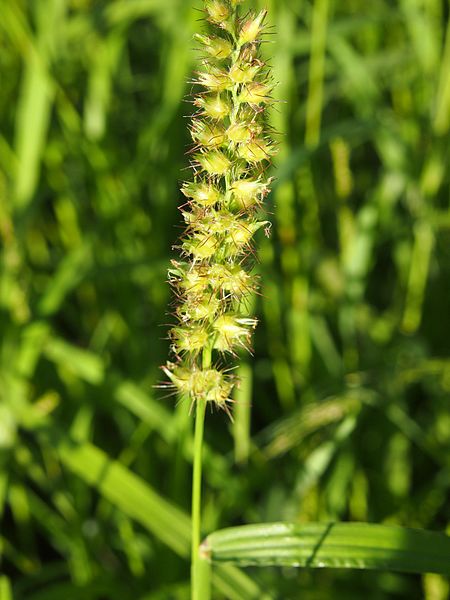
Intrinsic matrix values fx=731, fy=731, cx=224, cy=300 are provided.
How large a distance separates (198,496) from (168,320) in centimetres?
194

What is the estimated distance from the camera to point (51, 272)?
11.5 ft

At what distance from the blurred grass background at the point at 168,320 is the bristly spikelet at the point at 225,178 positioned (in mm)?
1148

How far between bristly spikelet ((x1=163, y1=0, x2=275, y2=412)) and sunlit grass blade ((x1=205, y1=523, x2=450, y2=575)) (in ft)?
1.73

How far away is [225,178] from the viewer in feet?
3.75

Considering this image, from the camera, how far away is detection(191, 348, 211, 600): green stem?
1.23 meters

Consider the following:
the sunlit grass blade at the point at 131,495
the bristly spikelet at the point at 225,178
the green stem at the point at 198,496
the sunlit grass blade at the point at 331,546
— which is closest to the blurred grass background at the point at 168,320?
the sunlit grass blade at the point at 131,495

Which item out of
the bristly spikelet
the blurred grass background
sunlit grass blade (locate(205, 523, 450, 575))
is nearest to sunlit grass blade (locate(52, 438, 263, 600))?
the blurred grass background

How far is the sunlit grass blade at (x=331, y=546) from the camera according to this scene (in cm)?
149

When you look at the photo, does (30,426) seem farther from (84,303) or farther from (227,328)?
(227,328)

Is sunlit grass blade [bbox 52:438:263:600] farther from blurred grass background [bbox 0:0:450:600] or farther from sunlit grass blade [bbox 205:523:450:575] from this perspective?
sunlit grass blade [bbox 205:523:450:575]

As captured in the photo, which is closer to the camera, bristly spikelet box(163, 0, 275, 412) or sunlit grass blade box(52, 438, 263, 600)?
bristly spikelet box(163, 0, 275, 412)

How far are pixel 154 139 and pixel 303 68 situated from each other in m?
1.19

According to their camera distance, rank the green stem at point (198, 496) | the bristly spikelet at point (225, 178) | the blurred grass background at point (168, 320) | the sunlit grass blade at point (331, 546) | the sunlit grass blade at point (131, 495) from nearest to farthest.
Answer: the bristly spikelet at point (225, 178) → the green stem at point (198, 496) → the sunlit grass blade at point (331, 546) → the sunlit grass blade at point (131, 495) → the blurred grass background at point (168, 320)

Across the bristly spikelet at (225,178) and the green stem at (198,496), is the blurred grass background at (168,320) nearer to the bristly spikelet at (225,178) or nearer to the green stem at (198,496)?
the green stem at (198,496)
